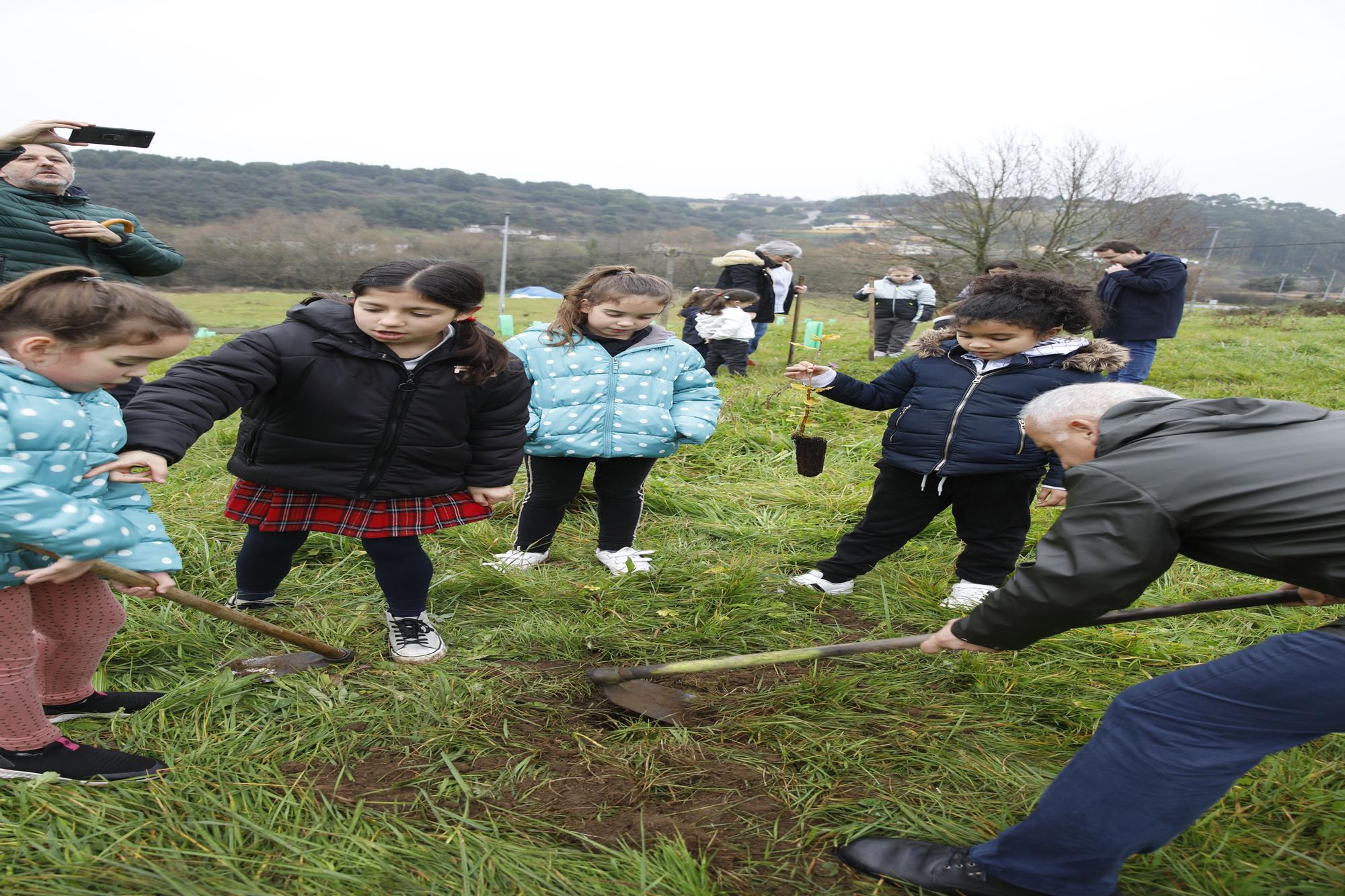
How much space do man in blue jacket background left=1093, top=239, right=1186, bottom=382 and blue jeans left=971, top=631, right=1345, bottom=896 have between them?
5.86 metres

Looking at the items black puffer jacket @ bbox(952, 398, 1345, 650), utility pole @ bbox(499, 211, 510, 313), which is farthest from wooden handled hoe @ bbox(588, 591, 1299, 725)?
utility pole @ bbox(499, 211, 510, 313)

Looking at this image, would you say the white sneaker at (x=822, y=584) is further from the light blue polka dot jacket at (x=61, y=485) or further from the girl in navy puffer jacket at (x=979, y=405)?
the light blue polka dot jacket at (x=61, y=485)

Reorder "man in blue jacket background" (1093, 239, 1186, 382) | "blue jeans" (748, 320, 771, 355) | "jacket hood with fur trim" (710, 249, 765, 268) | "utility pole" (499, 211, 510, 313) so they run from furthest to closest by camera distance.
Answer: "utility pole" (499, 211, 510, 313) → "blue jeans" (748, 320, 771, 355) → "jacket hood with fur trim" (710, 249, 765, 268) → "man in blue jacket background" (1093, 239, 1186, 382)

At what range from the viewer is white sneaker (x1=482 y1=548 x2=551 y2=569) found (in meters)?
3.57

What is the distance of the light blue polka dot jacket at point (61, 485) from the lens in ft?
5.41

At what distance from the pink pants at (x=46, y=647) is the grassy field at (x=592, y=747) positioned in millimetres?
126

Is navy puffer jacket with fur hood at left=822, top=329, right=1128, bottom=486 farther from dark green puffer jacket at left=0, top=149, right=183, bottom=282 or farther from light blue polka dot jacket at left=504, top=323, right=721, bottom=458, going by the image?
dark green puffer jacket at left=0, top=149, right=183, bottom=282

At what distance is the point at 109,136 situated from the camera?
3.10 meters

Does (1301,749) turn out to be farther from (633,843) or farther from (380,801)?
(380,801)

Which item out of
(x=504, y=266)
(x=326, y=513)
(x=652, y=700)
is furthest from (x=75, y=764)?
(x=504, y=266)

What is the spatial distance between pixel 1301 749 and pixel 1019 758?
32.0 inches

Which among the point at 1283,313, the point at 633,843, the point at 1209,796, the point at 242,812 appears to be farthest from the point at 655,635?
the point at 1283,313

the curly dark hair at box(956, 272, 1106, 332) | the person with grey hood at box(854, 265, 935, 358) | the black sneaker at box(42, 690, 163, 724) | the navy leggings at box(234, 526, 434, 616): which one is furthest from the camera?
the person with grey hood at box(854, 265, 935, 358)

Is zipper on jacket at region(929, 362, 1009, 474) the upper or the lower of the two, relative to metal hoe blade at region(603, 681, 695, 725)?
upper
